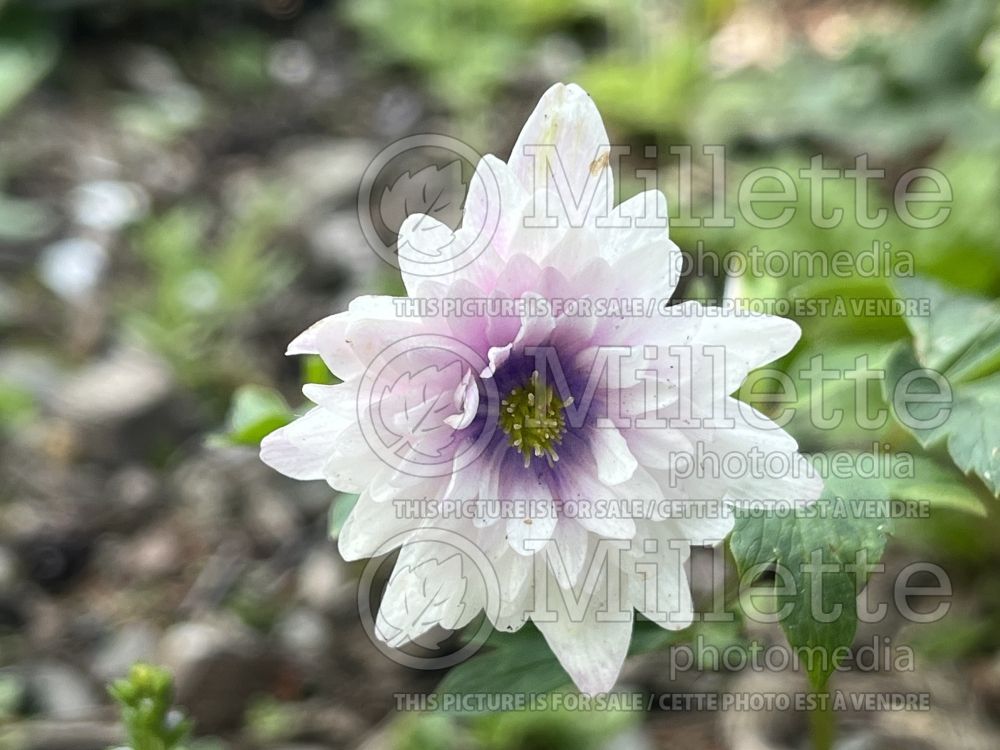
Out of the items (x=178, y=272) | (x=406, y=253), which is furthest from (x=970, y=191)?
→ (x=178, y=272)

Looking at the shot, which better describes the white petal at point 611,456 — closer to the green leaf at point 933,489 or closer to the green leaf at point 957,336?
the green leaf at point 933,489

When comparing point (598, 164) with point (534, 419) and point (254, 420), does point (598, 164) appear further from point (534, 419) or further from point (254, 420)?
point (254, 420)

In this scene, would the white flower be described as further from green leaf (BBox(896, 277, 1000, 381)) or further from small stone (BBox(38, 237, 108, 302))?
small stone (BBox(38, 237, 108, 302))

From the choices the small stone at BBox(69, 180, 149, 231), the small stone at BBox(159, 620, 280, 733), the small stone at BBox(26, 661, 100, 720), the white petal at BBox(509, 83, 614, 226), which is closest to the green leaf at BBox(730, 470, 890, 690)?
the white petal at BBox(509, 83, 614, 226)

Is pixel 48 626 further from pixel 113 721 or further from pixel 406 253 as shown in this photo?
pixel 406 253

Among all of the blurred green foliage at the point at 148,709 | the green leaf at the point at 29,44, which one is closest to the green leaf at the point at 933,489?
the blurred green foliage at the point at 148,709

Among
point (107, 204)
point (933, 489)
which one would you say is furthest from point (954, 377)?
point (107, 204)
